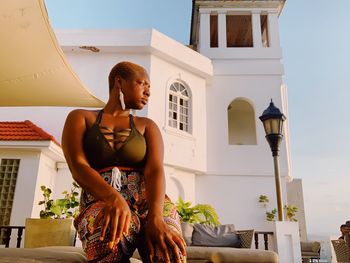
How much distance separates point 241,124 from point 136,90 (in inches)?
570

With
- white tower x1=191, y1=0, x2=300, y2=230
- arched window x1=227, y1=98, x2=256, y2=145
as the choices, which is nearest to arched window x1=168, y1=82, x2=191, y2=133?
white tower x1=191, y1=0, x2=300, y2=230

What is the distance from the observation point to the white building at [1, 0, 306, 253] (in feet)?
35.9

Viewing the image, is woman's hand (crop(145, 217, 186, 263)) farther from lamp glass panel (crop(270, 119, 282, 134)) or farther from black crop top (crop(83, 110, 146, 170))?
lamp glass panel (crop(270, 119, 282, 134))

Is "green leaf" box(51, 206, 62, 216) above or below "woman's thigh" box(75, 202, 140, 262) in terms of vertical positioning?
above

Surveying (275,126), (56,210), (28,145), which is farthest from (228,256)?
(28,145)

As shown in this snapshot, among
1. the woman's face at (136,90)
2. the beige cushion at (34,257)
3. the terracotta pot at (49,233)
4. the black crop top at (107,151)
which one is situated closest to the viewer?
the black crop top at (107,151)

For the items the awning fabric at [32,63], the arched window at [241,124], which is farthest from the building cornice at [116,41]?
the awning fabric at [32,63]

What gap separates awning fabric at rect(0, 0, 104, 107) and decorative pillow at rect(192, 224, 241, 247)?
9.17 ft

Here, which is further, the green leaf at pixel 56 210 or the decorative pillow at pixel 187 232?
the green leaf at pixel 56 210

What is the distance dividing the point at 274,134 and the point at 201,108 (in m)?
6.90

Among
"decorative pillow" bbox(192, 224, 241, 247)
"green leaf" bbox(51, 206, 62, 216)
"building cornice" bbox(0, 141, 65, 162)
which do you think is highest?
"building cornice" bbox(0, 141, 65, 162)

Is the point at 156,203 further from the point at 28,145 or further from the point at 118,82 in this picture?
the point at 28,145

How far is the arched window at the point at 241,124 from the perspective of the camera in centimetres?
1497

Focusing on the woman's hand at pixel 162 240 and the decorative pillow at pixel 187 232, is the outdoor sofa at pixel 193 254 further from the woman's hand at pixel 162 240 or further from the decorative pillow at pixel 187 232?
the woman's hand at pixel 162 240
